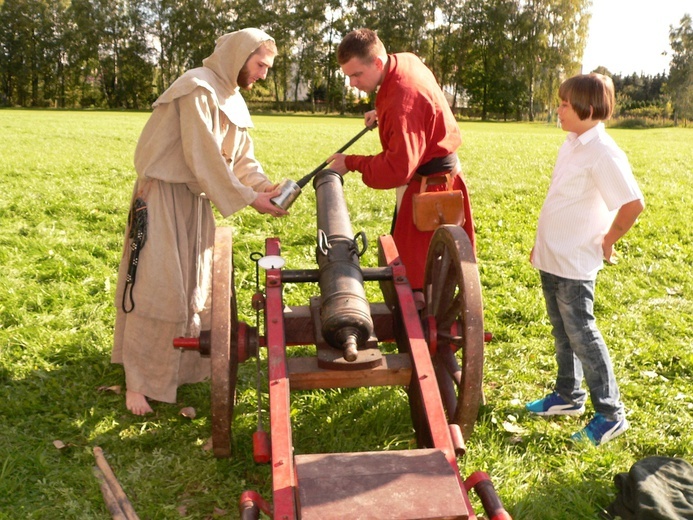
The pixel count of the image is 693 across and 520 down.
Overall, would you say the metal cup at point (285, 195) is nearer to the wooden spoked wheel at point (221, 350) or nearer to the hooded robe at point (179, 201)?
the hooded robe at point (179, 201)

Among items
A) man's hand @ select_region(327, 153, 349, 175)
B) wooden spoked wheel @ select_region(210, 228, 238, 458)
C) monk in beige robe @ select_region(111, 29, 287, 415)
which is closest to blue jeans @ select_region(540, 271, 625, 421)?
man's hand @ select_region(327, 153, 349, 175)

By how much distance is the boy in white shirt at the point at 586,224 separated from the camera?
3.31m

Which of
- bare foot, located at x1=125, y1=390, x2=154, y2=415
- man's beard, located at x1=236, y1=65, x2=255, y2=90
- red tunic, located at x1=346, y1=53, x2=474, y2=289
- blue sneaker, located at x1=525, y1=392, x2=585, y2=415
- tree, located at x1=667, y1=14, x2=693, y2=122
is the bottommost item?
bare foot, located at x1=125, y1=390, x2=154, y2=415

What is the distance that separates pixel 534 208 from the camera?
9.37 metres

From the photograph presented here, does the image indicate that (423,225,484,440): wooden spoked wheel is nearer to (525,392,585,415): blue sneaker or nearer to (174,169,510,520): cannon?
(174,169,510,520): cannon

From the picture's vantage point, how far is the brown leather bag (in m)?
4.10

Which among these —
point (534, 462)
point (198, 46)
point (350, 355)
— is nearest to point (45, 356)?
point (350, 355)

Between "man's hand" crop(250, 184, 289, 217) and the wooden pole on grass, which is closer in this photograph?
the wooden pole on grass

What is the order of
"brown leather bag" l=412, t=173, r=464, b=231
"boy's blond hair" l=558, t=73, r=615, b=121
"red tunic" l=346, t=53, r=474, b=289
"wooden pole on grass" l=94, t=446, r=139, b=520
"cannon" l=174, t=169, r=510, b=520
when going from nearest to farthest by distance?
"cannon" l=174, t=169, r=510, b=520, "wooden pole on grass" l=94, t=446, r=139, b=520, "boy's blond hair" l=558, t=73, r=615, b=121, "red tunic" l=346, t=53, r=474, b=289, "brown leather bag" l=412, t=173, r=464, b=231

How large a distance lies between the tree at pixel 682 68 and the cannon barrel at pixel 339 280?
6751 centimetres

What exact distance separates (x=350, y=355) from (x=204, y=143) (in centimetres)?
145

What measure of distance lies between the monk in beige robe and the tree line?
56911mm

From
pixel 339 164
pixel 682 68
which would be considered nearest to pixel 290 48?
pixel 682 68

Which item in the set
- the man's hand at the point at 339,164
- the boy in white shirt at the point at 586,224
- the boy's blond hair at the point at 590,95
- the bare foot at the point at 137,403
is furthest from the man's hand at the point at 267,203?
the boy's blond hair at the point at 590,95
